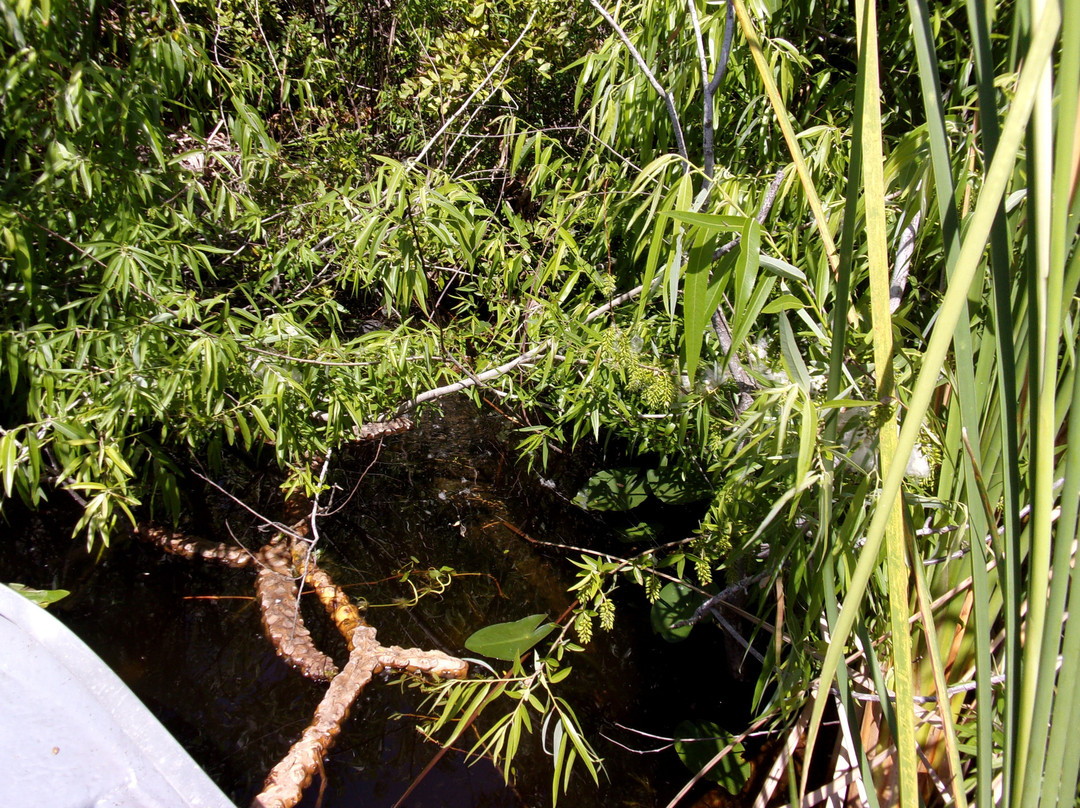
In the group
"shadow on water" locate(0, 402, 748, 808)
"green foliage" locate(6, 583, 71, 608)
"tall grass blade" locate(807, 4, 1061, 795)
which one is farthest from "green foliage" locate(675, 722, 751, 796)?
"tall grass blade" locate(807, 4, 1061, 795)

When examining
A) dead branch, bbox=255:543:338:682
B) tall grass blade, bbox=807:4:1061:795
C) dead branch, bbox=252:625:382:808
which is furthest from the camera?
dead branch, bbox=255:543:338:682

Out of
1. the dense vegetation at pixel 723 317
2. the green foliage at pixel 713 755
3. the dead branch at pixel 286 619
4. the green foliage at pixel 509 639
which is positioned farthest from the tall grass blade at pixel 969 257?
the dead branch at pixel 286 619

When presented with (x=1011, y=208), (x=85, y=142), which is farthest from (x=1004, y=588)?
(x=85, y=142)

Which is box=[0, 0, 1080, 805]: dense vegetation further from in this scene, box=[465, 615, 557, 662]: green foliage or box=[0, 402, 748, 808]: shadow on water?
box=[0, 402, 748, 808]: shadow on water

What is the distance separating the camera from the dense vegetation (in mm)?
368

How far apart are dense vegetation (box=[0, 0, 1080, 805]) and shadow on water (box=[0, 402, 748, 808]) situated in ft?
0.58

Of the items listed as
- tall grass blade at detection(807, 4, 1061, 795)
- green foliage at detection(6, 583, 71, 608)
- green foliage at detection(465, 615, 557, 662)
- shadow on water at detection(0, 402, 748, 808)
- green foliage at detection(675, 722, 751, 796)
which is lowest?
green foliage at detection(675, 722, 751, 796)

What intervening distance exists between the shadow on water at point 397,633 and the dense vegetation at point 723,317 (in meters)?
0.18

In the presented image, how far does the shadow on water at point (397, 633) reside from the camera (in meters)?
1.77

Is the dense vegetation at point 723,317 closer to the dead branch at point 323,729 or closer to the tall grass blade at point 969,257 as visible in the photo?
the tall grass blade at point 969,257

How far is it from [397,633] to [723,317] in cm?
155

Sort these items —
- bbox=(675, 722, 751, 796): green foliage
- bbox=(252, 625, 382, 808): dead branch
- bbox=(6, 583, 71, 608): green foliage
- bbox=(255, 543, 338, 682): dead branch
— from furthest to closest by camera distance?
bbox=(255, 543, 338, 682): dead branch → bbox=(675, 722, 751, 796): green foliage → bbox=(252, 625, 382, 808): dead branch → bbox=(6, 583, 71, 608): green foliage

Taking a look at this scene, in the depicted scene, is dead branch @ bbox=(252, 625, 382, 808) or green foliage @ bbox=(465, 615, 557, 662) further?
dead branch @ bbox=(252, 625, 382, 808)

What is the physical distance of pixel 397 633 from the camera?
7.22ft
